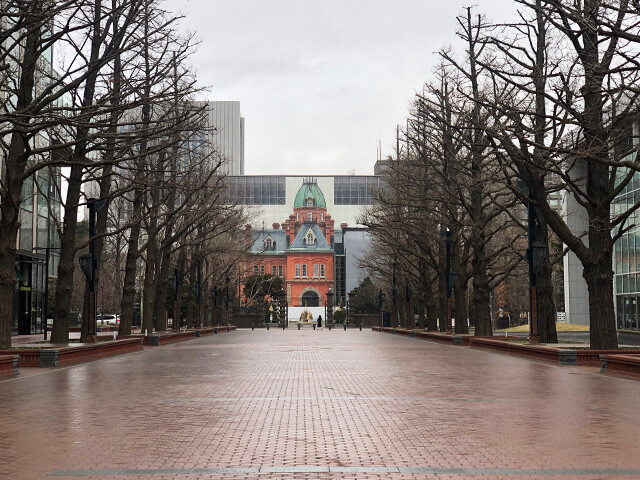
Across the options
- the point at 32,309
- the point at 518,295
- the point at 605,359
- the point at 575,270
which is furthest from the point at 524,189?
the point at 518,295

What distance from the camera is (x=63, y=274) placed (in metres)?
24.9

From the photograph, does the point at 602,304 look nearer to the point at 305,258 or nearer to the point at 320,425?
the point at 320,425

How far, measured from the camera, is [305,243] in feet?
454

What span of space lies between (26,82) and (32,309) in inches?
1199

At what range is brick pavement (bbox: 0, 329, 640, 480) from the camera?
813 centimetres

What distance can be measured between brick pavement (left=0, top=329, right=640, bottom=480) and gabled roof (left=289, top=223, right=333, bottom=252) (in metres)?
118

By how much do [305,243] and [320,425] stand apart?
418ft

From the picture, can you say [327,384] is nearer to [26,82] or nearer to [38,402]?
[38,402]

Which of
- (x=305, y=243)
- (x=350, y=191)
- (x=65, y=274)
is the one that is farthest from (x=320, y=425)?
(x=350, y=191)

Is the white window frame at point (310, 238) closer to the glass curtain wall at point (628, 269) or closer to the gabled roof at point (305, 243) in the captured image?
the gabled roof at point (305, 243)

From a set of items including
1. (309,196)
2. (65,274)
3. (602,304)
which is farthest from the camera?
(309,196)

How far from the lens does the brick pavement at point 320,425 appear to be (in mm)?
8133

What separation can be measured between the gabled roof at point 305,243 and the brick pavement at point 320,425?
118 metres

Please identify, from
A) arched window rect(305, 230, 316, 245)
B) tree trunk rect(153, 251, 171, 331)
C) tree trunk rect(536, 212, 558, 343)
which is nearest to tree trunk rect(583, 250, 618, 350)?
tree trunk rect(536, 212, 558, 343)
